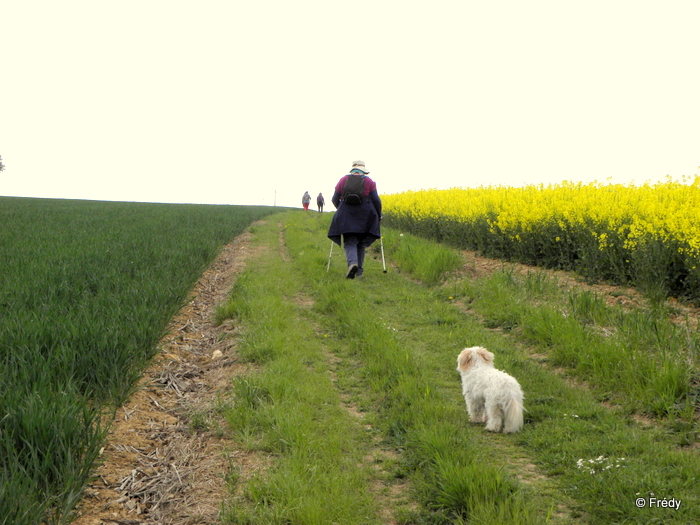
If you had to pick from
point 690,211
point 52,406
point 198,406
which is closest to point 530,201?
point 690,211

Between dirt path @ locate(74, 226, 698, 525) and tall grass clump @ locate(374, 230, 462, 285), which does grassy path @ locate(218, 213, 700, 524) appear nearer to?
dirt path @ locate(74, 226, 698, 525)

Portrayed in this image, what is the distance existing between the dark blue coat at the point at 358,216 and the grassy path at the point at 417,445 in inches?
149

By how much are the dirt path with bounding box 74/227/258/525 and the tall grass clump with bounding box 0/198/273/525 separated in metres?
0.26

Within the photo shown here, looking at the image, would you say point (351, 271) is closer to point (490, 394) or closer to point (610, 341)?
point (610, 341)

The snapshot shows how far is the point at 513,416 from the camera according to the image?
14.8 feet

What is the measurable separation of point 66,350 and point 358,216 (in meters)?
7.34

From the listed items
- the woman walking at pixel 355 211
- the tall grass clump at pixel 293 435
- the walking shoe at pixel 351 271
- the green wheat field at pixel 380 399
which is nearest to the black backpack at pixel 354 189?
the woman walking at pixel 355 211

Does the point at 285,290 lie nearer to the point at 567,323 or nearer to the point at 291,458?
the point at 567,323

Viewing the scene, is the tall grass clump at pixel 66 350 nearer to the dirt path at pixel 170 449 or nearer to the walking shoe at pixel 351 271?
the dirt path at pixel 170 449

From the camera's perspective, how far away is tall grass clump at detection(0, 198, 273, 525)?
3148mm

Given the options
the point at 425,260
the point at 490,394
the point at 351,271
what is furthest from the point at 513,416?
the point at 425,260

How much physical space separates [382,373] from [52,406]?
3.44 metres

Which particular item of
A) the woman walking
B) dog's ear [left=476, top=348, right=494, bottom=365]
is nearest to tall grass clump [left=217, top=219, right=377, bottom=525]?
dog's ear [left=476, top=348, right=494, bottom=365]

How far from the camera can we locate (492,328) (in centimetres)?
802
